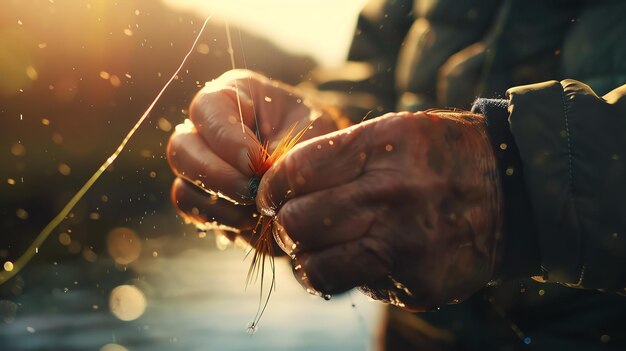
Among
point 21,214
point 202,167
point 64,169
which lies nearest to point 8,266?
point 21,214

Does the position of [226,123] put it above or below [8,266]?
above

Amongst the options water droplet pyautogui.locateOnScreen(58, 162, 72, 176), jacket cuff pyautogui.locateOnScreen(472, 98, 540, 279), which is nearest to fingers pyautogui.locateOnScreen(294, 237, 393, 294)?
jacket cuff pyautogui.locateOnScreen(472, 98, 540, 279)

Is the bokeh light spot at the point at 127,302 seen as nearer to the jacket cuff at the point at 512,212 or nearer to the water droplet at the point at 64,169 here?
the water droplet at the point at 64,169

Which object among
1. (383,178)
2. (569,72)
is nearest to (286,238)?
(383,178)

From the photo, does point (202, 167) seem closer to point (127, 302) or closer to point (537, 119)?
point (537, 119)

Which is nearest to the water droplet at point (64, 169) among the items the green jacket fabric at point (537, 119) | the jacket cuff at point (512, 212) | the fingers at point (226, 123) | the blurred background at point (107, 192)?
the blurred background at point (107, 192)

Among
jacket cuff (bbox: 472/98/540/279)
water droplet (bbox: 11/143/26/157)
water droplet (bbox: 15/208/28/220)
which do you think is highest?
water droplet (bbox: 11/143/26/157)

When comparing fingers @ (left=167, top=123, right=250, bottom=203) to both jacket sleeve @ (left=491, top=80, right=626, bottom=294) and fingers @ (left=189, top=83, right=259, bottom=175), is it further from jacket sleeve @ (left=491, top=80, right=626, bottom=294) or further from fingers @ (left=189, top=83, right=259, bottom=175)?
jacket sleeve @ (left=491, top=80, right=626, bottom=294)

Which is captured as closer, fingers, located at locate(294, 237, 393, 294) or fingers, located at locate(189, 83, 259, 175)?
fingers, located at locate(294, 237, 393, 294)

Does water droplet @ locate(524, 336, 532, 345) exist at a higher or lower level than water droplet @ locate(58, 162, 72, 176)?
lower
